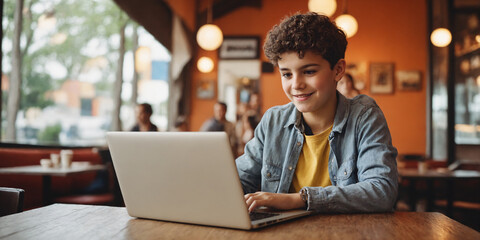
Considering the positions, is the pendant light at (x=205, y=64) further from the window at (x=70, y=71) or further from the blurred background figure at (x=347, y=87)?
the blurred background figure at (x=347, y=87)

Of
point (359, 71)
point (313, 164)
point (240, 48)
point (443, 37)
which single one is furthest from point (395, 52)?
point (313, 164)

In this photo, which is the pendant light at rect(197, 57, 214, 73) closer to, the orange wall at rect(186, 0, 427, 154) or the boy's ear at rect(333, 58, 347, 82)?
the orange wall at rect(186, 0, 427, 154)

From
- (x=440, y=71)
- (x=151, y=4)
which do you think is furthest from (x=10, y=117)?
(x=440, y=71)

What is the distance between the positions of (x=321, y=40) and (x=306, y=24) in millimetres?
81

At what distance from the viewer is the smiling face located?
131cm

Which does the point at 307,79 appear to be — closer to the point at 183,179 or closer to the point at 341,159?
the point at 341,159

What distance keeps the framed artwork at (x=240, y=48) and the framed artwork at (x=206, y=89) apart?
0.54 m

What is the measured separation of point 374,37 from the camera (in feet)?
24.9

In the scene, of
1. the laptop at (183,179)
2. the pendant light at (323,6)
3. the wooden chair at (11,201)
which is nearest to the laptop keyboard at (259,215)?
the laptop at (183,179)

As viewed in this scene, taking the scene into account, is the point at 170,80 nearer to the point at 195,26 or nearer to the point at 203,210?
the point at 195,26

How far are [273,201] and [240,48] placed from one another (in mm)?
6821

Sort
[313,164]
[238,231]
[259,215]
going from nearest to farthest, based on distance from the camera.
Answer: [238,231] < [259,215] < [313,164]

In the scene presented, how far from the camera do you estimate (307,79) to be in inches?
52.0

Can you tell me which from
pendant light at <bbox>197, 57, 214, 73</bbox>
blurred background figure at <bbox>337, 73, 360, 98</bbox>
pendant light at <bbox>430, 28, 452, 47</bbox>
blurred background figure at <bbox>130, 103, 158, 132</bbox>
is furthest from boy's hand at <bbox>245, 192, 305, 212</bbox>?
pendant light at <bbox>197, 57, 214, 73</bbox>
